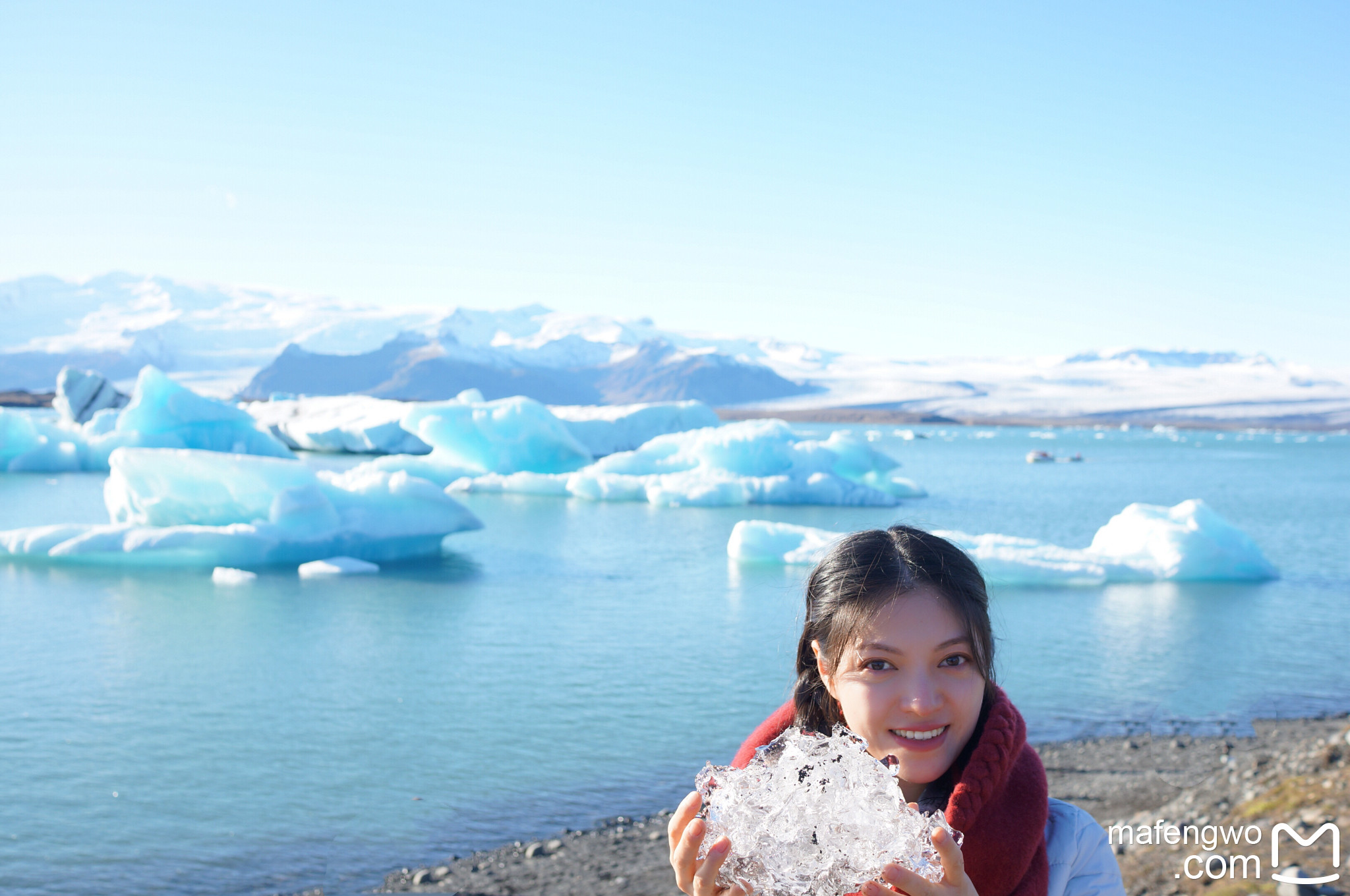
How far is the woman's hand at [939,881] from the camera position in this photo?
91cm

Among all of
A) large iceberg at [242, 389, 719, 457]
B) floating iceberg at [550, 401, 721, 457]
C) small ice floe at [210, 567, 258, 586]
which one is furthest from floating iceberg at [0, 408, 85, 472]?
small ice floe at [210, 567, 258, 586]

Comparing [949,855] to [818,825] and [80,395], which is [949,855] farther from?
[80,395]

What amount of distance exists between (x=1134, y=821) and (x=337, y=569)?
28.5ft

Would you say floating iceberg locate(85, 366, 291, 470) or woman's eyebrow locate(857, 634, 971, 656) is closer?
woman's eyebrow locate(857, 634, 971, 656)

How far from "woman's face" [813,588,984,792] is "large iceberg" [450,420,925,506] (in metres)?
18.5

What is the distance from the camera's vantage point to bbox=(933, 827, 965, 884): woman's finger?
0.92 metres

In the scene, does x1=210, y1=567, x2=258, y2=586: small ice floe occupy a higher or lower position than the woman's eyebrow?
lower

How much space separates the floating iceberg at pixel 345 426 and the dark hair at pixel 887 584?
3096 cm

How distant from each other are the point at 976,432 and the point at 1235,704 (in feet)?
262

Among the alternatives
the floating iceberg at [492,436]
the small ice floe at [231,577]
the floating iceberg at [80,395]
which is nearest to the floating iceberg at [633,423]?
the floating iceberg at [492,436]

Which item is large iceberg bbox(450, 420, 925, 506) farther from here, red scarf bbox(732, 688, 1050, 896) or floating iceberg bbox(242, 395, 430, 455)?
red scarf bbox(732, 688, 1050, 896)

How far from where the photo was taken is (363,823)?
183 inches

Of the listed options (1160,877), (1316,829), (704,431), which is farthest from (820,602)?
(704,431)

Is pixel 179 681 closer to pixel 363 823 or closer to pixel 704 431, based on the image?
pixel 363 823
